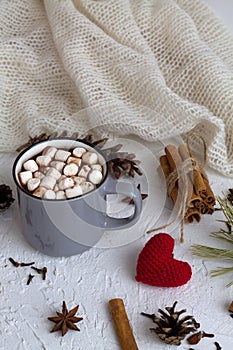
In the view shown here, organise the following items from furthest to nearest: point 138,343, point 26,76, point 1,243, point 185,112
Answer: point 26,76 < point 185,112 < point 1,243 < point 138,343

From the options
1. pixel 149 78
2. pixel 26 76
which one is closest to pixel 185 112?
pixel 149 78

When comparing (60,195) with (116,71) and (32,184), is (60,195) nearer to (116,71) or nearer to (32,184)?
(32,184)

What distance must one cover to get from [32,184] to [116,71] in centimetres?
33

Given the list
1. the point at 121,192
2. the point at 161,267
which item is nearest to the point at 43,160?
the point at 121,192

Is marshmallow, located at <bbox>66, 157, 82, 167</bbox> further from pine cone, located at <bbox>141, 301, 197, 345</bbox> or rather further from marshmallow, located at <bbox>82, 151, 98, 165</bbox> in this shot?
pine cone, located at <bbox>141, 301, 197, 345</bbox>

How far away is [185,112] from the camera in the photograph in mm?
987

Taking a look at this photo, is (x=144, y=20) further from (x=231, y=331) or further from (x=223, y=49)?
(x=231, y=331)

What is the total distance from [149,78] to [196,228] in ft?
0.91

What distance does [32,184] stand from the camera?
2.71 feet

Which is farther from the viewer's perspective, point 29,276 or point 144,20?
point 144,20

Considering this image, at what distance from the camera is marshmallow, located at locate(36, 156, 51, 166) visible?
86cm

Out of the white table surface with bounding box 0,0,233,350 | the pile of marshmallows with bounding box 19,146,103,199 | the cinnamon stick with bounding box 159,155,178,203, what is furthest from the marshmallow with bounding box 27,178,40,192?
the cinnamon stick with bounding box 159,155,178,203

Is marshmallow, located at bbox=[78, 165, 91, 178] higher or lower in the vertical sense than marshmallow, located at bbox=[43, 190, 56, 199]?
higher

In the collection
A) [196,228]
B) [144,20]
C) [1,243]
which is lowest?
[1,243]
